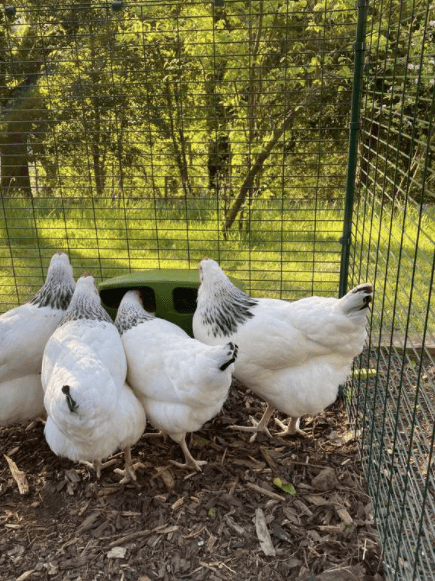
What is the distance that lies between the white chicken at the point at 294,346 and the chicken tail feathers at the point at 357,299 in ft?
0.04

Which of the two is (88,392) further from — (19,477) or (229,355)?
(19,477)

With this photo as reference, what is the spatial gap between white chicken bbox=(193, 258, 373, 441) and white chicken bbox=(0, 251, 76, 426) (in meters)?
1.00

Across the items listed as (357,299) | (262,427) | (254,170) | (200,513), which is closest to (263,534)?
(200,513)

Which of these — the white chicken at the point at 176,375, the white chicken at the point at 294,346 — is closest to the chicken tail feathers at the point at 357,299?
the white chicken at the point at 294,346

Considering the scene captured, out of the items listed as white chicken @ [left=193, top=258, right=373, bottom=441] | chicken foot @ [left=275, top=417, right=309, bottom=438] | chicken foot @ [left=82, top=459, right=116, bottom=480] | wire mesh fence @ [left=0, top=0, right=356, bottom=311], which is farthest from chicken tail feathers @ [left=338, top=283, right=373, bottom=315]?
wire mesh fence @ [left=0, top=0, right=356, bottom=311]

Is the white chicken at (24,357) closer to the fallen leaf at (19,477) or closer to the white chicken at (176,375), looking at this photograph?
the fallen leaf at (19,477)

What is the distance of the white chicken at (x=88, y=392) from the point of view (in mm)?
2301

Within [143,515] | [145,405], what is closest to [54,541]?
[143,515]

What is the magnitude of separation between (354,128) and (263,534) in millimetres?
2275

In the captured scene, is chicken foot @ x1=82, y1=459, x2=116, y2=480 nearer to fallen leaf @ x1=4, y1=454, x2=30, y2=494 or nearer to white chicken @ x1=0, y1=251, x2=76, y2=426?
fallen leaf @ x1=4, y1=454, x2=30, y2=494

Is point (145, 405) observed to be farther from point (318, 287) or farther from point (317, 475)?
point (318, 287)

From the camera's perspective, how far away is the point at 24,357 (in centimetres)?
298

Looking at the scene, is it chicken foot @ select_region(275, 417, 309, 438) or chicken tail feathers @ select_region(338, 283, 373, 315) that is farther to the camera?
chicken foot @ select_region(275, 417, 309, 438)

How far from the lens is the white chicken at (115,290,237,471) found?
2.46m
